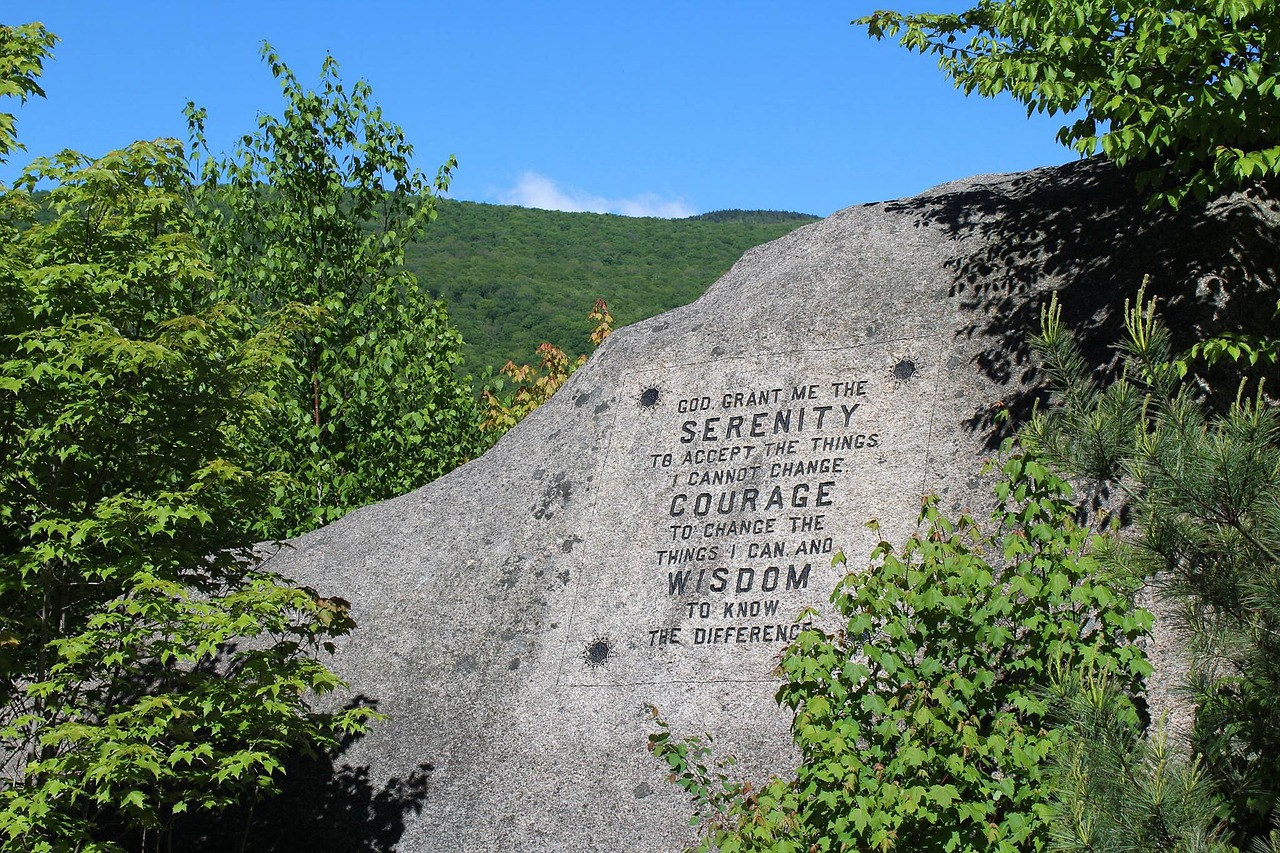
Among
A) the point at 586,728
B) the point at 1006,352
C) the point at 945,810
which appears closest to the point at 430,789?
the point at 586,728

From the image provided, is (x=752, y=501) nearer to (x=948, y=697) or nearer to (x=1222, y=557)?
(x=948, y=697)

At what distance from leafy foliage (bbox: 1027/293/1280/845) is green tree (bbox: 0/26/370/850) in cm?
495

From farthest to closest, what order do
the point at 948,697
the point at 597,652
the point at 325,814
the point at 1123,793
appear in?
the point at 597,652 < the point at 325,814 < the point at 948,697 < the point at 1123,793

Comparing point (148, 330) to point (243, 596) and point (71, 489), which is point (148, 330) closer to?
point (71, 489)

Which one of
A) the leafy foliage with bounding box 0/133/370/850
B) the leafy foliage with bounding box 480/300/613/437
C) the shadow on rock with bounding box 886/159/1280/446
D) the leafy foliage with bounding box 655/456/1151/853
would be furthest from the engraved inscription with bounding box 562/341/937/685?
the leafy foliage with bounding box 480/300/613/437

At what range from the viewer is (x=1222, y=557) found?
15.0 ft

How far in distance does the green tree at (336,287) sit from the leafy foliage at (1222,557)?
12.7 m

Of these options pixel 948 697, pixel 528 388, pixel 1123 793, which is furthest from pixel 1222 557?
pixel 528 388

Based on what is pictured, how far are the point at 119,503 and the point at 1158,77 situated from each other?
7062 mm

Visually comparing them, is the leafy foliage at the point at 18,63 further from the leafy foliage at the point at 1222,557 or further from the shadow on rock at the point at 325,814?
the leafy foliage at the point at 1222,557

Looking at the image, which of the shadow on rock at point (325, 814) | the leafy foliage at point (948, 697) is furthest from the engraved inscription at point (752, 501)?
the leafy foliage at point (948, 697)

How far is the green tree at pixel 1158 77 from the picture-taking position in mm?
7848

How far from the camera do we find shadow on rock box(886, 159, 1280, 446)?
352 inches

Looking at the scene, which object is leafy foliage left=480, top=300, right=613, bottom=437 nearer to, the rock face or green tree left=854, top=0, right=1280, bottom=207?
the rock face
